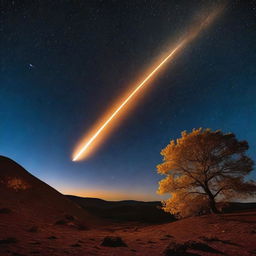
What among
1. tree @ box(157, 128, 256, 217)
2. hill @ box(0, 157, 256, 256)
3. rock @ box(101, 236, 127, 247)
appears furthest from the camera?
tree @ box(157, 128, 256, 217)

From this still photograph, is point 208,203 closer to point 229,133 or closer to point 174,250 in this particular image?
point 229,133

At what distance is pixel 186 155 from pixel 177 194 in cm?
443

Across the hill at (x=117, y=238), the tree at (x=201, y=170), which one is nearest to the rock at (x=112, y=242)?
the hill at (x=117, y=238)

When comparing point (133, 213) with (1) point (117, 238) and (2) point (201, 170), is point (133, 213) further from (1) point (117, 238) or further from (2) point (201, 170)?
(1) point (117, 238)

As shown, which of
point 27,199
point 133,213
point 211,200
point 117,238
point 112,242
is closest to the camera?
point 112,242

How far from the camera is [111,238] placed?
948 cm

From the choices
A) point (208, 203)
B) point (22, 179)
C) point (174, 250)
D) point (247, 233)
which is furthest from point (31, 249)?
point (22, 179)

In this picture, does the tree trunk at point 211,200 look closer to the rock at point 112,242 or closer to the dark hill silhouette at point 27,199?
the rock at point 112,242

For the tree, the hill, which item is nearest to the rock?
the hill

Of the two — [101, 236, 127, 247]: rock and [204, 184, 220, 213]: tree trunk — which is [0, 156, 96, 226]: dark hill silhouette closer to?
[101, 236, 127, 247]: rock

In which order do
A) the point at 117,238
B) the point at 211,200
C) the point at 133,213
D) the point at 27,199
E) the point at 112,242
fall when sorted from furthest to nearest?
the point at 133,213 → the point at 27,199 → the point at 211,200 → the point at 117,238 → the point at 112,242

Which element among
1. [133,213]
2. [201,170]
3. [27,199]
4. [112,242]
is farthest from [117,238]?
[133,213]

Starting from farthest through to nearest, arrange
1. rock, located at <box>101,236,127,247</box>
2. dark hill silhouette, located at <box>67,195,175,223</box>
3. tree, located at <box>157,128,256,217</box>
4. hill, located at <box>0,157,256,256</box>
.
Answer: dark hill silhouette, located at <box>67,195,175,223</box>
tree, located at <box>157,128,256,217</box>
rock, located at <box>101,236,127,247</box>
hill, located at <box>0,157,256,256</box>

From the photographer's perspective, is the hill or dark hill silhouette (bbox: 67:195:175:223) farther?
dark hill silhouette (bbox: 67:195:175:223)
